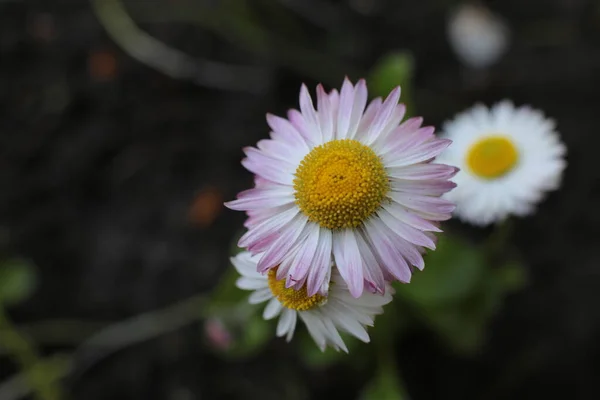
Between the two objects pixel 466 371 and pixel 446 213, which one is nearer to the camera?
pixel 446 213

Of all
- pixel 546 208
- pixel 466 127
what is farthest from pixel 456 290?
pixel 546 208

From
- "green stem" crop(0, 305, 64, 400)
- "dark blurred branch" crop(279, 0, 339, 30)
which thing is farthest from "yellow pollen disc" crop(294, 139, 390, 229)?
"dark blurred branch" crop(279, 0, 339, 30)

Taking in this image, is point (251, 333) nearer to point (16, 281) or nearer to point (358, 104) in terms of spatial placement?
point (358, 104)

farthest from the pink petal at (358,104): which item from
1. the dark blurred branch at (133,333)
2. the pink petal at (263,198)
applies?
the dark blurred branch at (133,333)

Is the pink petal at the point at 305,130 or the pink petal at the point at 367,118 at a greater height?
the pink petal at the point at 305,130

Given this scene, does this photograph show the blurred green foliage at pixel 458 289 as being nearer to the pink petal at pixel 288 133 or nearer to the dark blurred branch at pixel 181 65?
the pink petal at pixel 288 133

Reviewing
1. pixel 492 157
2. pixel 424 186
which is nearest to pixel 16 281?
pixel 492 157

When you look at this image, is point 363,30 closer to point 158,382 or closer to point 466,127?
point 466,127
